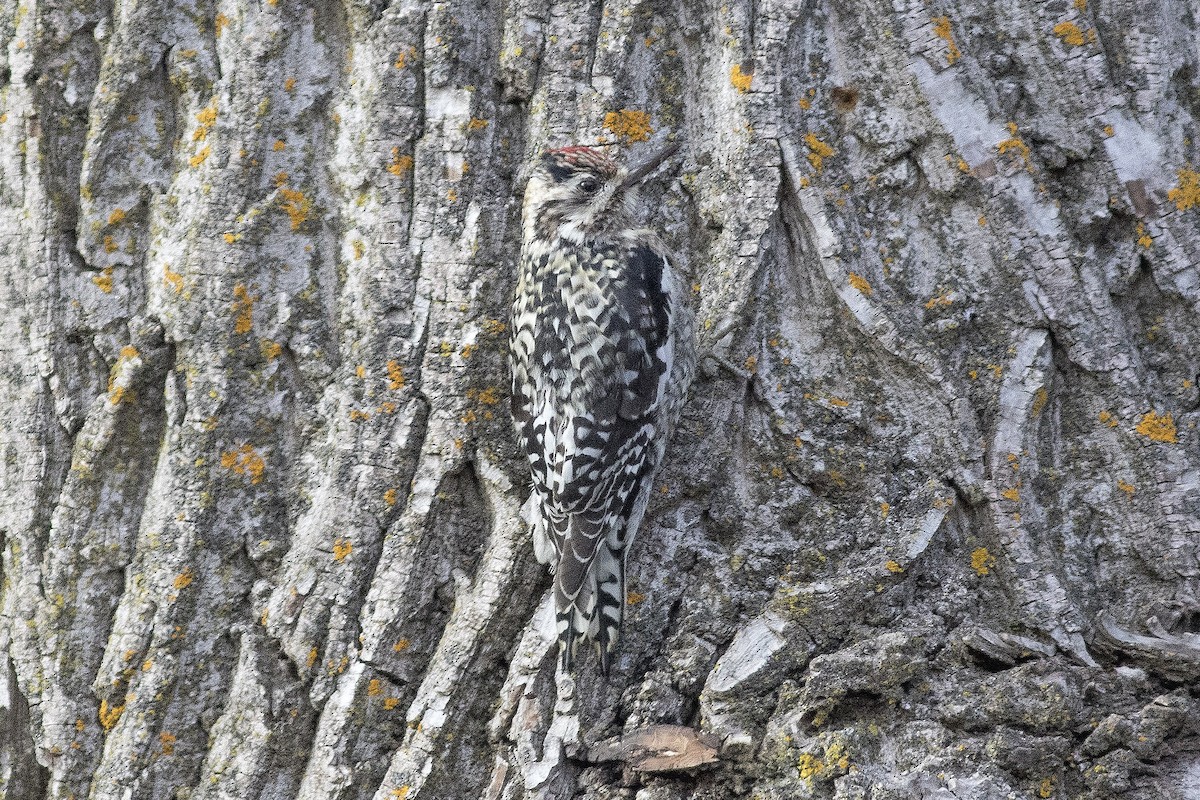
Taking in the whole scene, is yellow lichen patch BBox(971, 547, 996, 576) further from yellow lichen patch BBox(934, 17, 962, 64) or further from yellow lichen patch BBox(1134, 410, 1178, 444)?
yellow lichen patch BBox(934, 17, 962, 64)

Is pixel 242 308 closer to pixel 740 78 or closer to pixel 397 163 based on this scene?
pixel 397 163

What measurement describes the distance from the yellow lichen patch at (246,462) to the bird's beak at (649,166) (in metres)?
1.24

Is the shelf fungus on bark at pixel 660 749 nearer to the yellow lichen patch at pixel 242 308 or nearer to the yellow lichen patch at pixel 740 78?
the yellow lichen patch at pixel 242 308

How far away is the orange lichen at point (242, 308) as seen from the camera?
2.66 m

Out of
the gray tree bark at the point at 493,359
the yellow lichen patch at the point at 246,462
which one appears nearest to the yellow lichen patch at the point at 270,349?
the gray tree bark at the point at 493,359

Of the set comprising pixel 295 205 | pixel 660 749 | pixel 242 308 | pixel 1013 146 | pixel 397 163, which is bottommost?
pixel 660 749

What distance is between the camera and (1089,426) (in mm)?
2613

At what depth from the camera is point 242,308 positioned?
105 inches

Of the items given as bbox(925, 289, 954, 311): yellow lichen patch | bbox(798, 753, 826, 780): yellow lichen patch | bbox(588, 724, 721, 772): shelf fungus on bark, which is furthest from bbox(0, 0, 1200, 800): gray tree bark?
bbox(798, 753, 826, 780): yellow lichen patch

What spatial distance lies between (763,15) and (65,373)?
6.98 ft

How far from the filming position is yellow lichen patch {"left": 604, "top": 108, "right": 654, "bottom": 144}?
2.72m

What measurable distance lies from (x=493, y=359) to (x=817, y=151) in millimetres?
1030

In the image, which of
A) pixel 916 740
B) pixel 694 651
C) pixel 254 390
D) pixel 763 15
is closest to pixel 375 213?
pixel 254 390

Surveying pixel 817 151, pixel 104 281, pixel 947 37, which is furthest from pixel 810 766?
pixel 104 281
